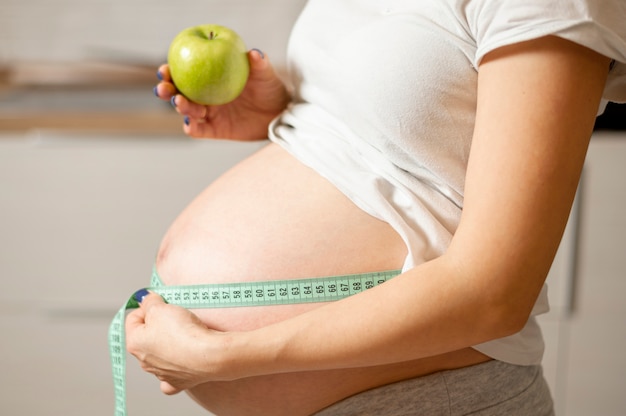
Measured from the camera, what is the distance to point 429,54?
729mm

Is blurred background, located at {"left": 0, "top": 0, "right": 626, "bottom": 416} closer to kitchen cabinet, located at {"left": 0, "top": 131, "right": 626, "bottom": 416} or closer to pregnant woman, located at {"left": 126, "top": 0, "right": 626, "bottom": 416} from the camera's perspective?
kitchen cabinet, located at {"left": 0, "top": 131, "right": 626, "bottom": 416}

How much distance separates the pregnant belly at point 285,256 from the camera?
79cm

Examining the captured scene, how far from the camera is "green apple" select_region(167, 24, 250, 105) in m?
0.94

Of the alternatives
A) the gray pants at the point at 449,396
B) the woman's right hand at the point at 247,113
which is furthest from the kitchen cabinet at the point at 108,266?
the gray pants at the point at 449,396

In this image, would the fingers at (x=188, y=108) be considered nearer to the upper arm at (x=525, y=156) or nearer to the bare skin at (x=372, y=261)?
the bare skin at (x=372, y=261)

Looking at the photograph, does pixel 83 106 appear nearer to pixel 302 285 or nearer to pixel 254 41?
pixel 254 41

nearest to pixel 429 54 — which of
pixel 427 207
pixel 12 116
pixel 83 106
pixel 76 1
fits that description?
pixel 427 207

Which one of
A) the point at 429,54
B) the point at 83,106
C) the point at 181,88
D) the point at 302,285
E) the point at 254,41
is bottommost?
the point at 83,106

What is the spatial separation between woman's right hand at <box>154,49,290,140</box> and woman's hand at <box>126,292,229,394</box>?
1.04 ft

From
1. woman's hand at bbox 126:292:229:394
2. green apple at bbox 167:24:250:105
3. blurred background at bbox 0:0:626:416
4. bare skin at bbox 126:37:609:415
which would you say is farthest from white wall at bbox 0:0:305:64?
woman's hand at bbox 126:292:229:394

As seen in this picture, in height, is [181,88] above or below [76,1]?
above

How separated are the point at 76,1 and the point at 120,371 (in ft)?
6.40

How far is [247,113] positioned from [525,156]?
1.91 feet

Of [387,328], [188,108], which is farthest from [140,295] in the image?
[387,328]
